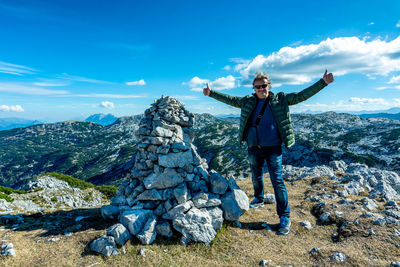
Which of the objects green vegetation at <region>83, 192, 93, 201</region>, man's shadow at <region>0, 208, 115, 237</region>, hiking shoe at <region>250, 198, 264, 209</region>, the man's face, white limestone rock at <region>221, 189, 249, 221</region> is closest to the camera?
the man's face

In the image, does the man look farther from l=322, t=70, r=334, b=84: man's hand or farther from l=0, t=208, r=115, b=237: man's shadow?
l=0, t=208, r=115, b=237: man's shadow

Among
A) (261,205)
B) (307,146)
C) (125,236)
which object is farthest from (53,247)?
(307,146)

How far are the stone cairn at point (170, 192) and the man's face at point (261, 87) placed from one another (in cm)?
476

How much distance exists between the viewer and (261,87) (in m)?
7.52

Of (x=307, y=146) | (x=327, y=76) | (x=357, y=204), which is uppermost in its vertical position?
(x=327, y=76)

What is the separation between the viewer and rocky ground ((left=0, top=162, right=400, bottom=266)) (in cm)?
658

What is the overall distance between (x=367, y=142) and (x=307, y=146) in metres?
41.2

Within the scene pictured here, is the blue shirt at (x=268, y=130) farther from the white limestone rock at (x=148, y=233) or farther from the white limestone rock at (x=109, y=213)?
the white limestone rock at (x=109, y=213)

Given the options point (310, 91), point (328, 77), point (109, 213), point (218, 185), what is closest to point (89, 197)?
point (109, 213)

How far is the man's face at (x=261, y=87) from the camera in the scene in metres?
7.43

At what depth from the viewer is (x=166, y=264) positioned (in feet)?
22.0

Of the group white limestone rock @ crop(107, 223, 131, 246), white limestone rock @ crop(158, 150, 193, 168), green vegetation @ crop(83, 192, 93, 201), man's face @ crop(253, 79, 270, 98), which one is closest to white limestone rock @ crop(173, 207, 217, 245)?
white limestone rock @ crop(107, 223, 131, 246)

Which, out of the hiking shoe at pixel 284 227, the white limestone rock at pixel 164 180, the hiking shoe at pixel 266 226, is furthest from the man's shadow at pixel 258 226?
the white limestone rock at pixel 164 180

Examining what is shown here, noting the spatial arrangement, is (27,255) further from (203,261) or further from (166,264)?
(203,261)
